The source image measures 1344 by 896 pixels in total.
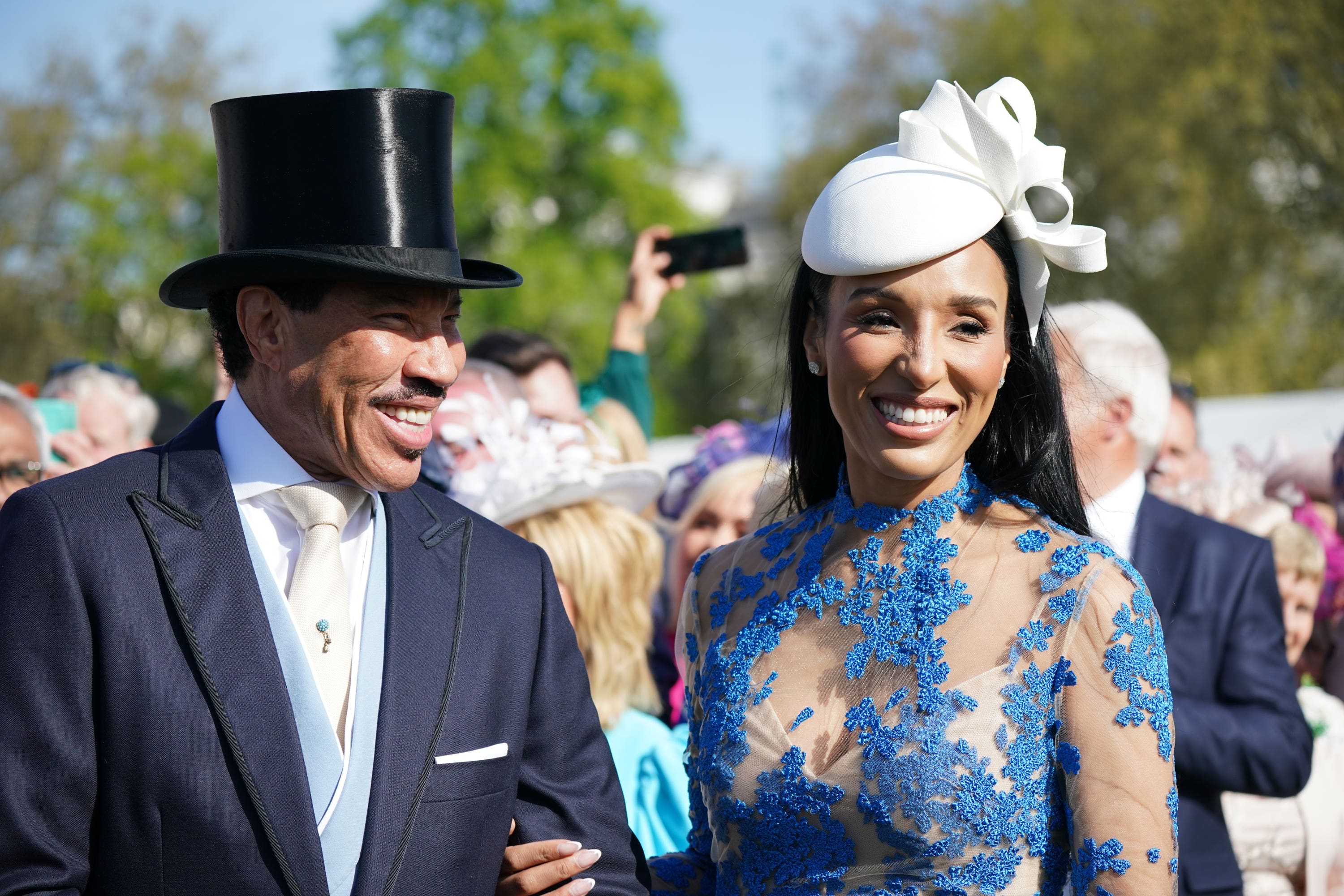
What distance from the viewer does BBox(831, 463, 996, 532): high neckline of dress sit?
2.63 m

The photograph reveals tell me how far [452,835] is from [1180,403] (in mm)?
4324

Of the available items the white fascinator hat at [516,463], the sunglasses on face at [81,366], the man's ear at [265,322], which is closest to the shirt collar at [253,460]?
the man's ear at [265,322]

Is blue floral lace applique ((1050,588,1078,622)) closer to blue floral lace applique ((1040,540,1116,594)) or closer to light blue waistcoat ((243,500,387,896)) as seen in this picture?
blue floral lace applique ((1040,540,1116,594))

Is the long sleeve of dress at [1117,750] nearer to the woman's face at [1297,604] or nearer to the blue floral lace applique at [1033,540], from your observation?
the blue floral lace applique at [1033,540]

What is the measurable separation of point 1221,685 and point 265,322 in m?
2.68

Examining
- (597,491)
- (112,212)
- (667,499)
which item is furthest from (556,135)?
(597,491)

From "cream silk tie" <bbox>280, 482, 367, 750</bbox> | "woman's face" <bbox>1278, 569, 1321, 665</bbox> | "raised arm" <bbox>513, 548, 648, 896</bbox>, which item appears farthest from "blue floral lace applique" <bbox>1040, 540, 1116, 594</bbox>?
"woman's face" <bbox>1278, 569, 1321, 665</bbox>

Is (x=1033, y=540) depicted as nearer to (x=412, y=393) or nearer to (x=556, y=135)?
(x=412, y=393)

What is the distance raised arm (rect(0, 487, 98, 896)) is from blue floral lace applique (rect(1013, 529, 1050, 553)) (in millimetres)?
1693

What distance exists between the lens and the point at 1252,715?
11.2 feet

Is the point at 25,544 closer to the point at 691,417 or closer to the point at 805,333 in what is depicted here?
the point at 805,333

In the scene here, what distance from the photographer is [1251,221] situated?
20484mm

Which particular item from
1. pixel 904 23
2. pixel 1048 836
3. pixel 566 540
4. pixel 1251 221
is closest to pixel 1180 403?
pixel 566 540

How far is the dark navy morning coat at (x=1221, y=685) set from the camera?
3.35 meters
